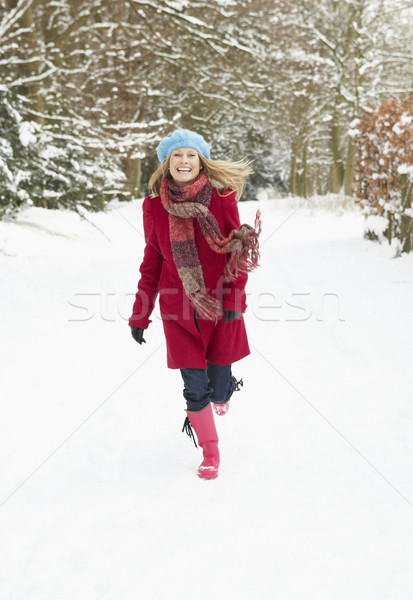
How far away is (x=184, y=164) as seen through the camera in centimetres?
251

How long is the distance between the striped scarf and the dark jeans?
324 mm

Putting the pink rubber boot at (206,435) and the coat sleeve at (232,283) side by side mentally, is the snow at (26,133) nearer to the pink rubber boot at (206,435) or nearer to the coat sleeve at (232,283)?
the coat sleeve at (232,283)

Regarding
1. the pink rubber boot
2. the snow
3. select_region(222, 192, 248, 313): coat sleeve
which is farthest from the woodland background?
the pink rubber boot

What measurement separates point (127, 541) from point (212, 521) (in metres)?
0.37

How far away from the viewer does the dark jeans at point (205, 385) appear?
2631mm

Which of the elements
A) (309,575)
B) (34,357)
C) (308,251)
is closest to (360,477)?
(309,575)

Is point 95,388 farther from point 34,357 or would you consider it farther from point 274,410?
point 274,410

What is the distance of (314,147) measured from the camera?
25672 millimetres

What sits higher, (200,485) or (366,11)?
(366,11)

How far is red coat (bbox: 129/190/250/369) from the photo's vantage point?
258cm

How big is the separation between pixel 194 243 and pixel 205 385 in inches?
29.1
